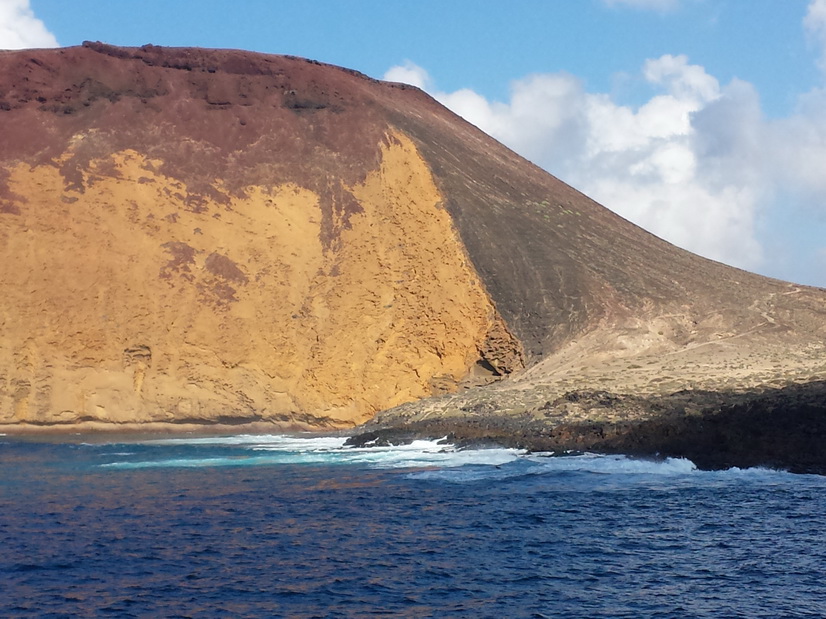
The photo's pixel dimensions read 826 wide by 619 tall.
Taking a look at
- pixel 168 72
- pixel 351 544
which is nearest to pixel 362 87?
pixel 168 72

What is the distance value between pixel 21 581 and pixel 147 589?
2062 millimetres

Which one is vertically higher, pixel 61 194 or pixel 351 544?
pixel 61 194

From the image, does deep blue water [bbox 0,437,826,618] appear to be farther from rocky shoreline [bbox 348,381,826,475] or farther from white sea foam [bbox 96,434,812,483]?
rocky shoreline [bbox 348,381,826,475]

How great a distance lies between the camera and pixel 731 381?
2997 centimetres

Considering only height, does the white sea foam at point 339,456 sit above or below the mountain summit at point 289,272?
below

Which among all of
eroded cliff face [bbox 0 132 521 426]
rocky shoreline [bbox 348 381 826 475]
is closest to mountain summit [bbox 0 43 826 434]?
eroded cliff face [bbox 0 132 521 426]

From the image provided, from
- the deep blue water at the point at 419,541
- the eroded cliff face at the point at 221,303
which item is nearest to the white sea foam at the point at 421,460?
the deep blue water at the point at 419,541

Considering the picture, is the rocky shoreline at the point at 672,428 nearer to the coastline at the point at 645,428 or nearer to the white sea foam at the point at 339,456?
the coastline at the point at 645,428

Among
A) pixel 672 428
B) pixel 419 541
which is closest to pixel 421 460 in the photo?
pixel 672 428

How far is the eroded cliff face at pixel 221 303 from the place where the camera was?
120 feet

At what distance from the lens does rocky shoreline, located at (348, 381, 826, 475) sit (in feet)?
74.3

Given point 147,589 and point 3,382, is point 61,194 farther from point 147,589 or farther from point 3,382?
point 147,589

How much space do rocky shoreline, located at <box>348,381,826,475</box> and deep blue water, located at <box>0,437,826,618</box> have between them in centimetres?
101

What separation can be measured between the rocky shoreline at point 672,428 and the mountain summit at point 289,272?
2.02 metres
